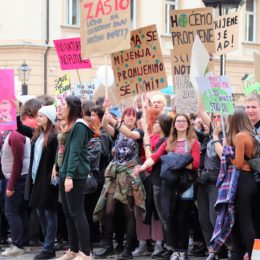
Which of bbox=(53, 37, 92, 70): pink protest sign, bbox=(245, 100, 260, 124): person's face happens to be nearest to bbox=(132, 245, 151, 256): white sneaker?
bbox=(245, 100, 260, 124): person's face

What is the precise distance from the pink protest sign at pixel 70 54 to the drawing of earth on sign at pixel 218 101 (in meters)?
3.79

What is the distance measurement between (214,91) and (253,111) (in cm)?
50

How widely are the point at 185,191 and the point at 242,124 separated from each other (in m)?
1.35

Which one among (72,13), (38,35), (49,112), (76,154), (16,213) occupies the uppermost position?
(72,13)

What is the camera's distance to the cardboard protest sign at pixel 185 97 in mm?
9531

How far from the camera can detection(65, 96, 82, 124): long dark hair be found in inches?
360

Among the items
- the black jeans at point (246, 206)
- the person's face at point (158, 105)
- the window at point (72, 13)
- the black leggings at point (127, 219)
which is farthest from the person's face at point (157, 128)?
the window at point (72, 13)

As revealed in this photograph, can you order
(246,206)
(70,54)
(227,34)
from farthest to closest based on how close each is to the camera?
1. (70,54)
2. (227,34)
3. (246,206)

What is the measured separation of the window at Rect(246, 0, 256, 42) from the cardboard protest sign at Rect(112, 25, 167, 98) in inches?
987

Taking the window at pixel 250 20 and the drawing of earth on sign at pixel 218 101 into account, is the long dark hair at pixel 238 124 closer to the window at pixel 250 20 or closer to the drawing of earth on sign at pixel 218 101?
the drawing of earth on sign at pixel 218 101

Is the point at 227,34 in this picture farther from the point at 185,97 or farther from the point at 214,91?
the point at 214,91

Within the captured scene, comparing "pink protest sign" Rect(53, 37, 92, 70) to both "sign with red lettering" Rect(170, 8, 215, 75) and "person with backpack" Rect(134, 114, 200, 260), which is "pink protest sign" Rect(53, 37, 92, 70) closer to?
"sign with red lettering" Rect(170, 8, 215, 75)

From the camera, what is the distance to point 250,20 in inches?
1368

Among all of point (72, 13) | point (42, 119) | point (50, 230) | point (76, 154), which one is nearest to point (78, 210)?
point (76, 154)
